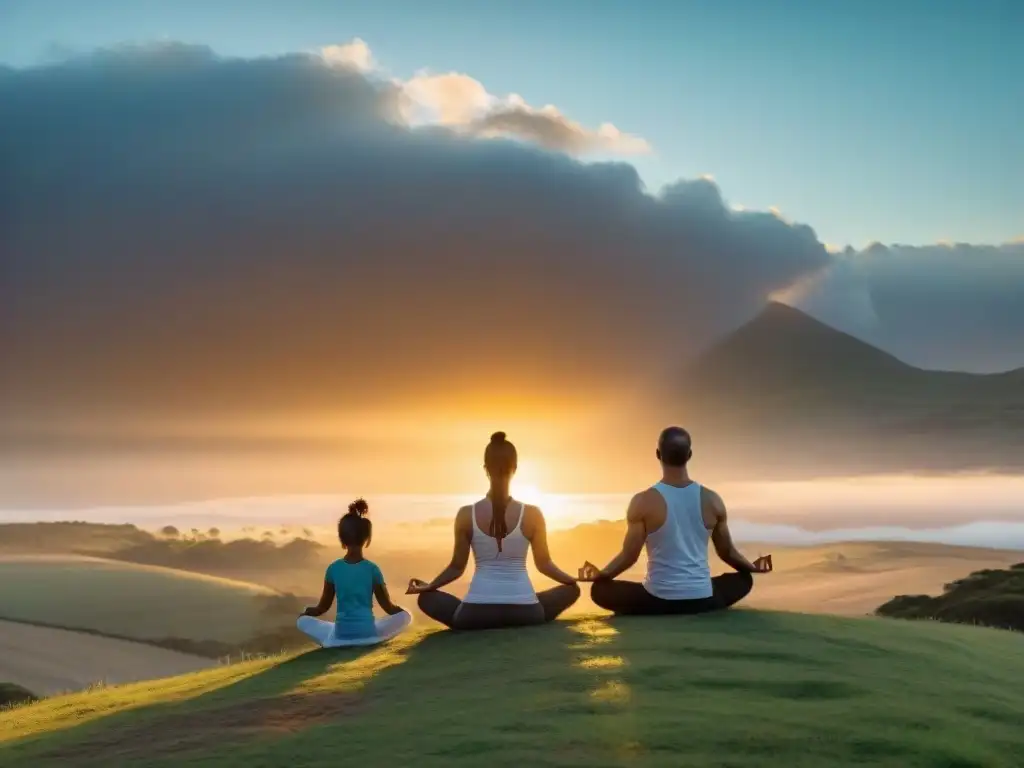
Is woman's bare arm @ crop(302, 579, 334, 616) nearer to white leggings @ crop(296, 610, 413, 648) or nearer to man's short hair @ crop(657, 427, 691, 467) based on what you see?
white leggings @ crop(296, 610, 413, 648)

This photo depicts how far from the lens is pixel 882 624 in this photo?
12734 mm

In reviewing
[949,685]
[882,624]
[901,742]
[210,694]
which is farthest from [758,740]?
[210,694]

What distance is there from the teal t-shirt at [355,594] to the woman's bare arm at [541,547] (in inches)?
78.6

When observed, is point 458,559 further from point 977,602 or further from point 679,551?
point 977,602

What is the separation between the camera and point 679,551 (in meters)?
12.0

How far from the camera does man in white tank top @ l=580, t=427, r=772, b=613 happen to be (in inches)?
467

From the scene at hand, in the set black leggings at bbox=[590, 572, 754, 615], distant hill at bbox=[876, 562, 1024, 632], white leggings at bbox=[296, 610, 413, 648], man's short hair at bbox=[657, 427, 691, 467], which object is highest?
man's short hair at bbox=[657, 427, 691, 467]

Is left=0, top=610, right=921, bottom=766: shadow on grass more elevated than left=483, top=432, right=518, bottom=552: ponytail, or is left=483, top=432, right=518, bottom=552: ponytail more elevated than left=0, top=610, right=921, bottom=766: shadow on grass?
left=483, top=432, right=518, bottom=552: ponytail

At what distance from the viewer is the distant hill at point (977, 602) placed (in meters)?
32.8

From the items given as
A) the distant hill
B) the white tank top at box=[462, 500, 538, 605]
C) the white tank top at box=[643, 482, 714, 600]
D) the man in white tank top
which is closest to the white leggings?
the white tank top at box=[462, 500, 538, 605]

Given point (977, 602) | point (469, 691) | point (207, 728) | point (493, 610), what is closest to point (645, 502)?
point (493, 610)

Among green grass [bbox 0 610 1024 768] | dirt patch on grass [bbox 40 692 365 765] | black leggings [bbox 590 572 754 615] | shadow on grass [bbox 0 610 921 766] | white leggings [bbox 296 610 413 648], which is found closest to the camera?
green grass [bbox 0 610 1024 768]

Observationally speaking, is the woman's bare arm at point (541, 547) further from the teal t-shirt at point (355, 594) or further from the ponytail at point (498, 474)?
the teal t-shirt at point (355, 594)

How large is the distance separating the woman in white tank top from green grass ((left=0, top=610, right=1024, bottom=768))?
377 mm
